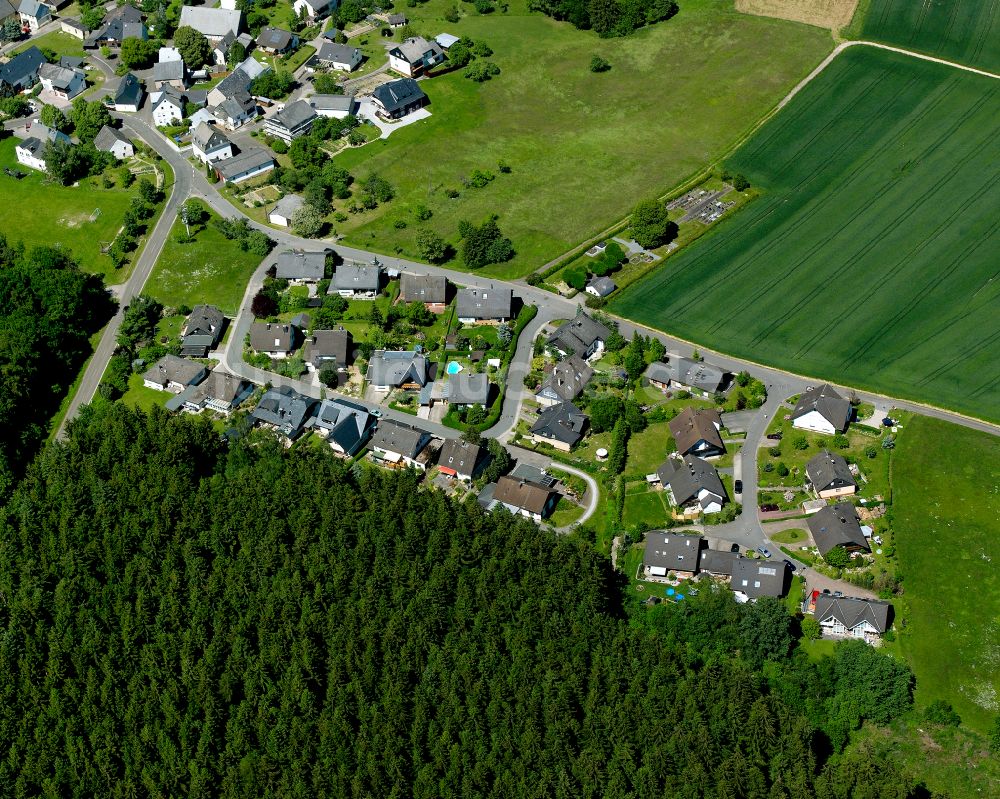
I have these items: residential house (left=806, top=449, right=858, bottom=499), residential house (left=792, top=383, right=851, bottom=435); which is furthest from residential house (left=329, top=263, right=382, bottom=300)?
residential house (left=806, top=449, right=858, bottom=499)

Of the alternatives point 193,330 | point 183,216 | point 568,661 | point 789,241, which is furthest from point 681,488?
point 183,216

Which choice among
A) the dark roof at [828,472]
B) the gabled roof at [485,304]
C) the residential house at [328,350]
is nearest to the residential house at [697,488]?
the dark roof at [828,472]

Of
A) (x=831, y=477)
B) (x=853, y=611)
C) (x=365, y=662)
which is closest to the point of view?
(x=365, y=662)

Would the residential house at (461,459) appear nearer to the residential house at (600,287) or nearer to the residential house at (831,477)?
the residential house at (600,287)

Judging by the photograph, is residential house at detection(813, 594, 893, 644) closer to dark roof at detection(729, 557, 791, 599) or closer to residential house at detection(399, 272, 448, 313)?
dark roof at detection(729, 557, 791, 599)

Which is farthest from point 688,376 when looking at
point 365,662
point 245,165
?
point 245,165

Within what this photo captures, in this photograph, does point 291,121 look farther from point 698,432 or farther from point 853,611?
point 853,611
